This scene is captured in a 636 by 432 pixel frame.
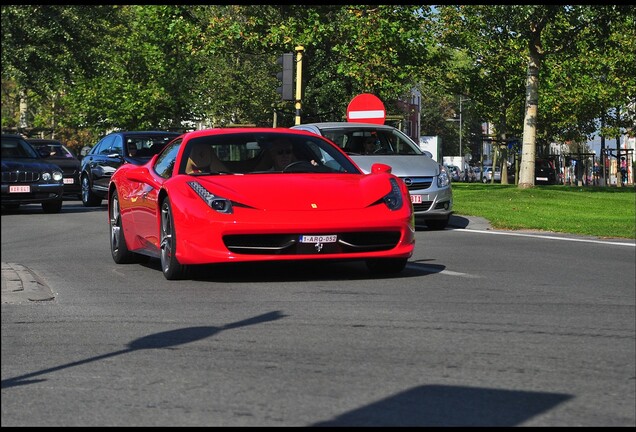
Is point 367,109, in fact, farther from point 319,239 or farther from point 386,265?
point 319,239

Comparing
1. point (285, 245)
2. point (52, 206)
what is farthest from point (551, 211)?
point (285, 245)

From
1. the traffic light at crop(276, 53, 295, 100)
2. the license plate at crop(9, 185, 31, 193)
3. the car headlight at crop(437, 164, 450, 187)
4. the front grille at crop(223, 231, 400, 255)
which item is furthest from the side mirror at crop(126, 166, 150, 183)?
the traffic light at crop(276, 53, 295, 100)

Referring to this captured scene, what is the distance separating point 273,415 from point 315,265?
24.9ft

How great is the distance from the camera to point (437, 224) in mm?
19156

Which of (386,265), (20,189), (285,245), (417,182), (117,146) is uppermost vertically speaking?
(117,146)

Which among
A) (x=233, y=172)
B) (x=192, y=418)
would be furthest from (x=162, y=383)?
(x=233, y=172)

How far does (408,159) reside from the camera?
1909 cm

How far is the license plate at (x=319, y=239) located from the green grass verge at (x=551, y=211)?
7.97 metres

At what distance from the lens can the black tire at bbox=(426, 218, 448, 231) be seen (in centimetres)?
1900

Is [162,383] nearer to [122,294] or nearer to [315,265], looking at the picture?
[122,294]

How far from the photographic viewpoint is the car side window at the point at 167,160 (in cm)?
1151

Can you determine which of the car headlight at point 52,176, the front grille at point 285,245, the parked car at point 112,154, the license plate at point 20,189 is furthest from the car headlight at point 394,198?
the car headlight at point 52,176

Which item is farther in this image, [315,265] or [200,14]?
[200,14]

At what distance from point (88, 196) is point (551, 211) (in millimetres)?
10631
